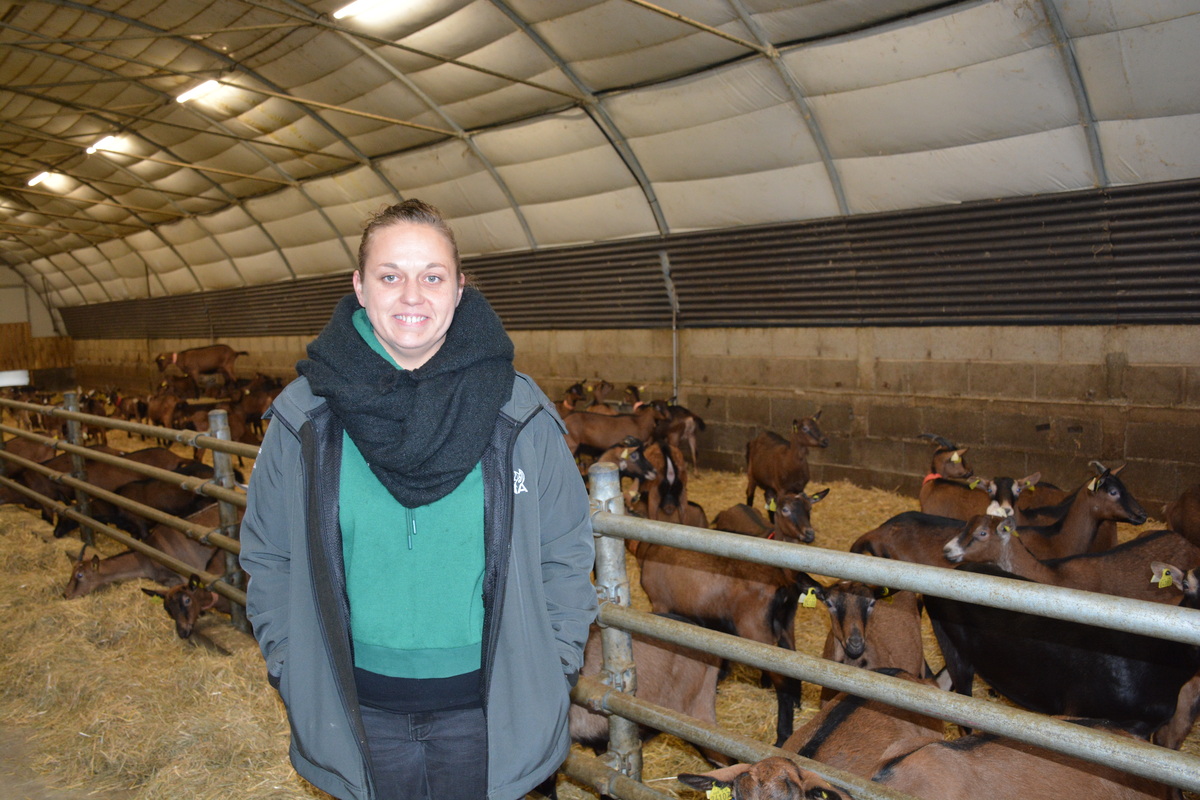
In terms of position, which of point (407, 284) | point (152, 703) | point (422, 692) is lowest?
point (152, 703)

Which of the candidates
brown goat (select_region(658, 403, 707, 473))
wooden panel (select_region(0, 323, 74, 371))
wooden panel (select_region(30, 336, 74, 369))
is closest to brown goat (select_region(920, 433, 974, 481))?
brown goat (select_region(658, 403, 707, 473))

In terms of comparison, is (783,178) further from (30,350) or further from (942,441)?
(30,350)

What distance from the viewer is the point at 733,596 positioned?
5.20 metres

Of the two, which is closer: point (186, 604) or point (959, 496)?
point (186, 604)

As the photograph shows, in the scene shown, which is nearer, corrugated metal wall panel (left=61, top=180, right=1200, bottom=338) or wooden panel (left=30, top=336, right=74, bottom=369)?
corrugated metal wall panel (left=61, top=180, right=1200, bottom=338)

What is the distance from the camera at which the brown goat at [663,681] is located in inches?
157

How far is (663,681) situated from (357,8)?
29.2 ft

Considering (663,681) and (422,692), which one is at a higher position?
(422,692)

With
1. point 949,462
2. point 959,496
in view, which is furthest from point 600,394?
point 959,496

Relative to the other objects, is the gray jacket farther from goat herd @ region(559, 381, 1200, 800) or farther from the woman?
goat herd @ region(559, 381, 1200, 800)

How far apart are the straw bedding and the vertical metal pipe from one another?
0.86 m

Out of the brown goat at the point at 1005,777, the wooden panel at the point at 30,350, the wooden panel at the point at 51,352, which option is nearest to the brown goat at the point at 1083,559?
the brown goat at the point at 1005,777

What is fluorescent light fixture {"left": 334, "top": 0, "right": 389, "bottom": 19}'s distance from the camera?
953 cm

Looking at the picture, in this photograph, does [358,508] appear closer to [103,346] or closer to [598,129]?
[598,129]
